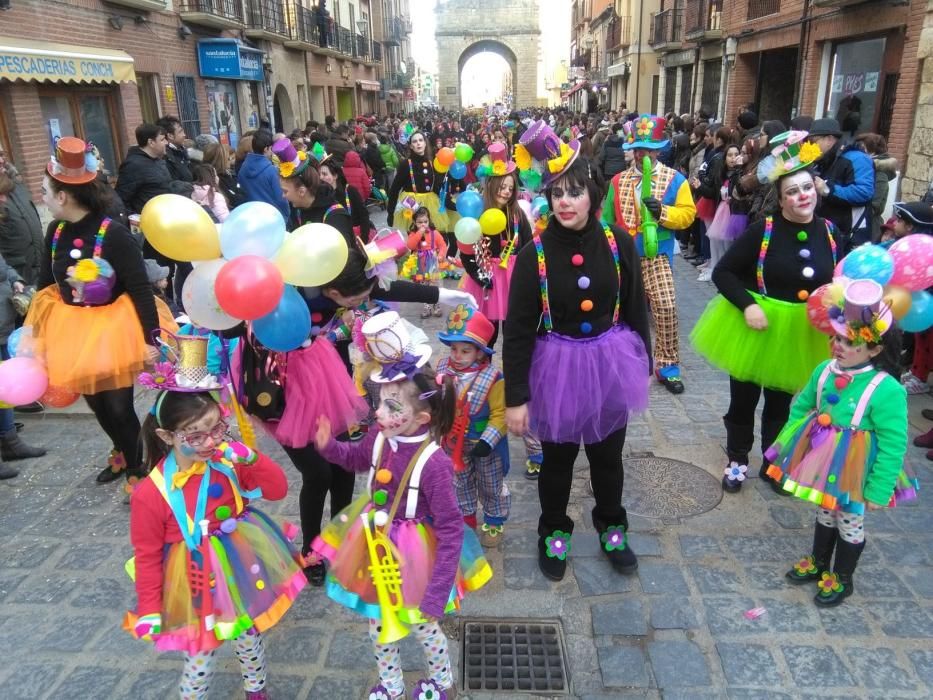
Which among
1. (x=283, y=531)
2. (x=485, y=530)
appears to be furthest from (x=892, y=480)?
(x=283, y=531)

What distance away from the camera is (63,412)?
540 cm

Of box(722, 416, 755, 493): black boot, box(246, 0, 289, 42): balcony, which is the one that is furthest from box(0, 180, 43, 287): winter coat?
box(246, 0, 289, 42): balcony

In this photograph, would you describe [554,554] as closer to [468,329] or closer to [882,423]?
[468,329]

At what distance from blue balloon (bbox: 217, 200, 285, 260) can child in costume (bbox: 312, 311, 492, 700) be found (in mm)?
588

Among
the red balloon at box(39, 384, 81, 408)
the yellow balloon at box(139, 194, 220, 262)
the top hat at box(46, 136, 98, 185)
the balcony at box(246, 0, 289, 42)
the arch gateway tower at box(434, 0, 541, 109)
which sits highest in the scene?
the arch gateway tower at box(434, 0, 541, 109)

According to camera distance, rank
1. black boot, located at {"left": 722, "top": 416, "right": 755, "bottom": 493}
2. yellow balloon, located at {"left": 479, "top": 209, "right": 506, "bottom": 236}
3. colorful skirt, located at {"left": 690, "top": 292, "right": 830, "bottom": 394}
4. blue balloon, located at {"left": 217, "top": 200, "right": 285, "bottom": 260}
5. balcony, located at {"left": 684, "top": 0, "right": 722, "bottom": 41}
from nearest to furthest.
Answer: blue balloon, located at {"left": 217, "top": 200, "right": 285, "bottom": 260}, colorful skirt, located at {"left": 690, "top": 292, "right": 830, "bottom": 394}, black boot, located at {"left": 722, "top": 416, "right": 755, "bottom": 493}, yellow balloon, located at {"left": 479, "top": 209, "right": 506, "bottom": 236}, balcony, located at {"left": 684, "top": 0, "right": 722, "bottom": 41}

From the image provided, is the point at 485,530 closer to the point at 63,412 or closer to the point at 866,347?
the point at 866,347

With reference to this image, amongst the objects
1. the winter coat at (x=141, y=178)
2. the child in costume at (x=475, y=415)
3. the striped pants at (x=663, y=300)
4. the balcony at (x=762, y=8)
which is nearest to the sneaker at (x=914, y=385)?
the striped pants at (x=663, y=300)

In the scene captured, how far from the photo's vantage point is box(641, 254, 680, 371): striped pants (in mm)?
5586

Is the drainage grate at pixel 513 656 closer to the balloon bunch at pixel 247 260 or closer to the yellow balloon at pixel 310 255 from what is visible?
the balloon bunch at pixel 247 260

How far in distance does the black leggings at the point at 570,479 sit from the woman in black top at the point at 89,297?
7.26ft

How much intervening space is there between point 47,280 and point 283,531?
2334 mm

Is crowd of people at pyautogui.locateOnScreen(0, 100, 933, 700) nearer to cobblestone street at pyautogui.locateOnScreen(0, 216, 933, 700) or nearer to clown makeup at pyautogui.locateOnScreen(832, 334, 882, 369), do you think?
clown makeup at pyautogui.locateOnScreen(832, 334, 882, 369)

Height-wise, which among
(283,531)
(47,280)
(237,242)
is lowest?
(283,531)
